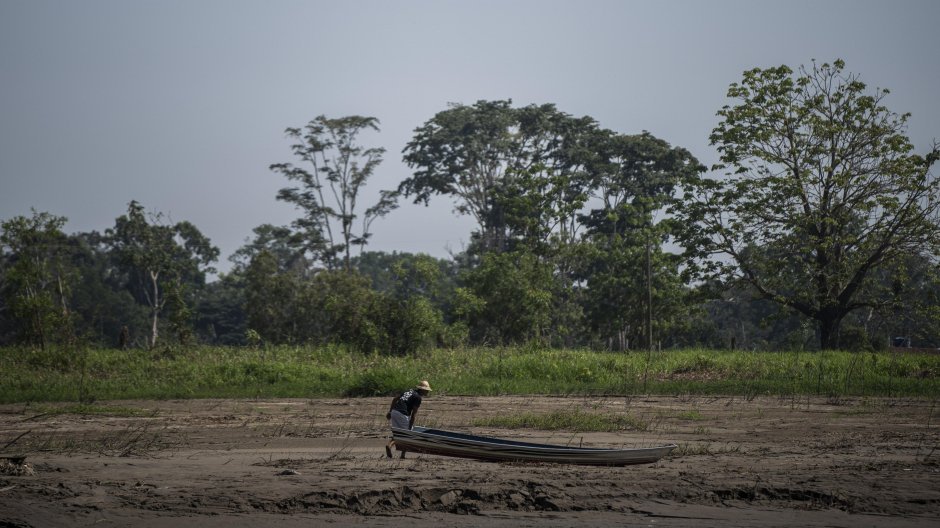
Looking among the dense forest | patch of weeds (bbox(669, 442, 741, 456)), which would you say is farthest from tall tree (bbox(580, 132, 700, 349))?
patch of weeds (bbox(669, 442, 741, 456))

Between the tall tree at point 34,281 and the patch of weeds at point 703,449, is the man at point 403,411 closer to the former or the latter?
the patch of weeds at point 703,449

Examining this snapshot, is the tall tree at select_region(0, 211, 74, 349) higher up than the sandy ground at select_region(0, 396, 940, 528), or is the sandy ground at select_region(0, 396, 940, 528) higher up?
the tall tree at select_region(0, 211, 74, 349)

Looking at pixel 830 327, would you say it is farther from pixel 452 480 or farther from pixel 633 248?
pixel 452 480

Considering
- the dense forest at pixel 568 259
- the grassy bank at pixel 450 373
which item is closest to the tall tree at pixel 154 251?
the dense forest at pixel 568 259

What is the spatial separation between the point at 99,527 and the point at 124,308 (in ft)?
157

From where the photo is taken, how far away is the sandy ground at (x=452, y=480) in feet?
34.1

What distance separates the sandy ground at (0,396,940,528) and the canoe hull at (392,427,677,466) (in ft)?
0.55

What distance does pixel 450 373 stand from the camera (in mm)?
26188

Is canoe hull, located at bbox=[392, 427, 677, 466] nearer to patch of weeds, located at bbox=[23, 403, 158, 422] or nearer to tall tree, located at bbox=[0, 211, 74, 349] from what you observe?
patch of weeds, located at bbox=[23, 403, 158, 422]

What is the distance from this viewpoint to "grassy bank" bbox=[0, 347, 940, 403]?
2261 centimetres

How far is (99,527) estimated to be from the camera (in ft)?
32.5

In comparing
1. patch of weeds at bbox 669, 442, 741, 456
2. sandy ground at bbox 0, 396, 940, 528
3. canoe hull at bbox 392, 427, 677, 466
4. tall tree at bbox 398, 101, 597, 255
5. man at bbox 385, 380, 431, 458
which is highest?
tall tree at bbox 398, 101, 597, 255

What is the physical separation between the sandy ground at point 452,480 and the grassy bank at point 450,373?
570 cm

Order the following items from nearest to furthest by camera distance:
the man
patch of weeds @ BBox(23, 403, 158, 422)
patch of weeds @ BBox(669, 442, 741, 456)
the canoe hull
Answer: the canoe hull
the man
patch of weeds @ BBox(669, 442, 741, 456)
patch of weeds @ BBox(23, 403, 158, 422)
